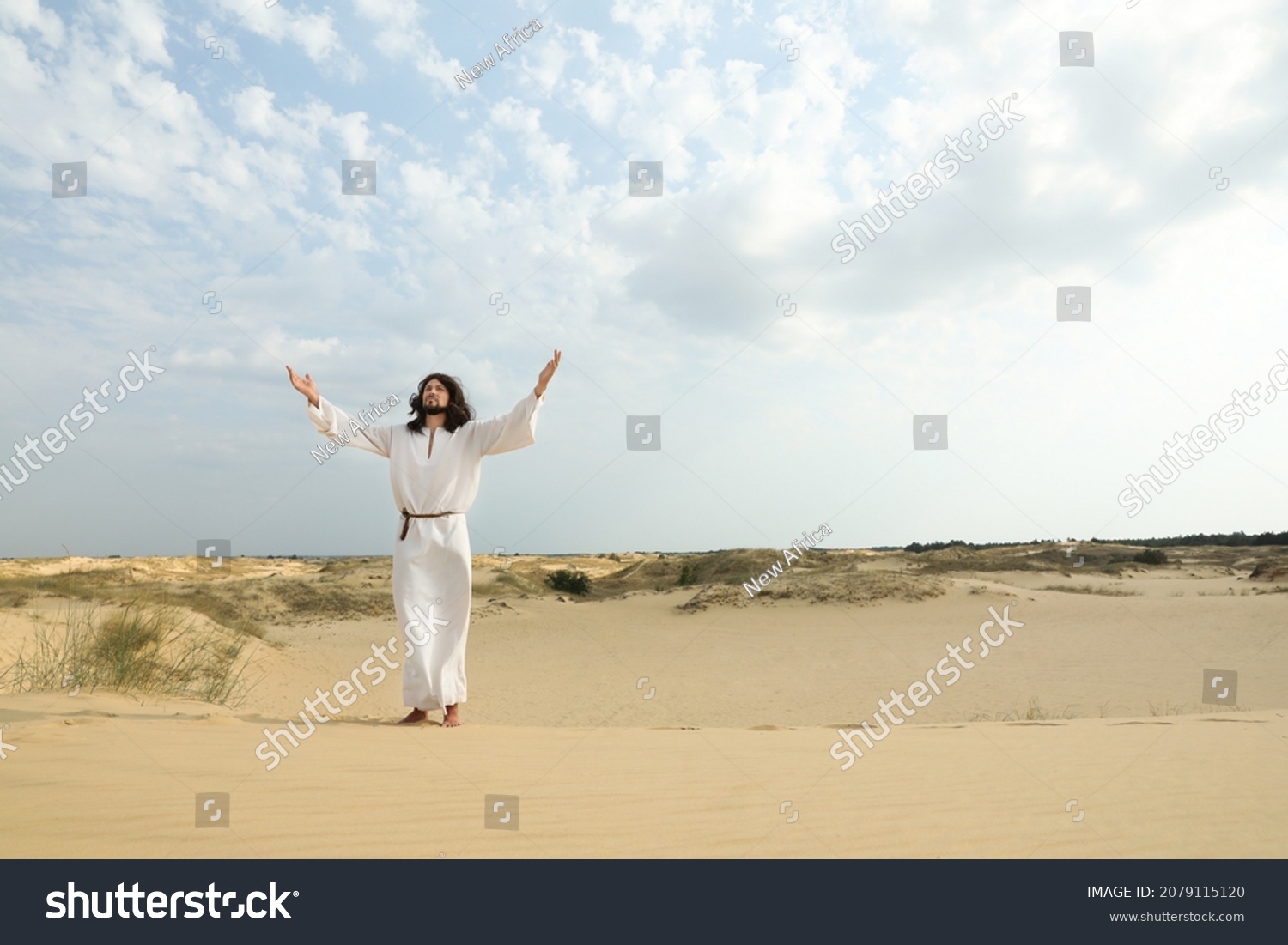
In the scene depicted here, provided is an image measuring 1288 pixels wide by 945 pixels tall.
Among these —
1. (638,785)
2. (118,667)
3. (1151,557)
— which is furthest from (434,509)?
(1151,557)

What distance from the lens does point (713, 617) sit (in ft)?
68.2

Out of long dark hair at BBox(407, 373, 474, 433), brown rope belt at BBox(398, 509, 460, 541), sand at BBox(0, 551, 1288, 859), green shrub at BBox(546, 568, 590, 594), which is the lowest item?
sand at BBox(0, 551, 1288, 859)

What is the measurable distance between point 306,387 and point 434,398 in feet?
3.03

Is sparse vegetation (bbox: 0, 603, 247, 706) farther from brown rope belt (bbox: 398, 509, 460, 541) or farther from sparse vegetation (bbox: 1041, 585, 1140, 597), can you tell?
sparse vegetation (bbox: 1041, 585, 1140, 597)

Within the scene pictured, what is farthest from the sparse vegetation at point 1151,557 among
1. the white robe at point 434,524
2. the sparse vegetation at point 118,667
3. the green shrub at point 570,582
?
the white robe at point 434,524

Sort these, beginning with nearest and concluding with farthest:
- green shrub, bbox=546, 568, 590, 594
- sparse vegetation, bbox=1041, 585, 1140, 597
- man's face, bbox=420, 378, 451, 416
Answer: man's face, bbox=420, 378, 451, 416
sparse vegetation, bbox=1041, 585, 1140, 597
green shrub, bbox=546, 568, 590, 594

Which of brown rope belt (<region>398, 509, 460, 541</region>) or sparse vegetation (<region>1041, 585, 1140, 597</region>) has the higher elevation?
brown rope belt (<region>398, 509, 460, 541</region>)

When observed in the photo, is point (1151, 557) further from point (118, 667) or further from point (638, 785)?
point (118, 667)

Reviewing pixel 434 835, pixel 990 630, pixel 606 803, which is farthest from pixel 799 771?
pixel 990 630

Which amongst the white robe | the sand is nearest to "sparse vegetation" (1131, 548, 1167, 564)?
the sand

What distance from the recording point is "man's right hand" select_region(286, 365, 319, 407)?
600 centimetres

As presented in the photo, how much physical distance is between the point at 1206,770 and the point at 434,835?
13.7 feet

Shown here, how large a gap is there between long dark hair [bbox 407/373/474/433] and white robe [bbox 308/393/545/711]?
3.5 inches
